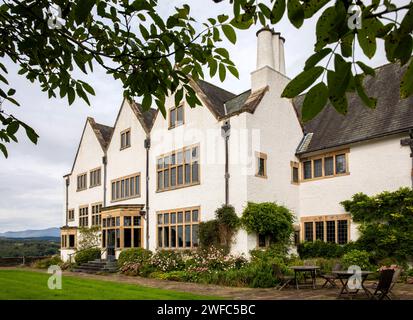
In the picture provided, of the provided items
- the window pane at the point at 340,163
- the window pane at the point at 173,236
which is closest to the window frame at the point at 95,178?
the window pane at the point at 173,236

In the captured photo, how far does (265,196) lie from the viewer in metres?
20.2

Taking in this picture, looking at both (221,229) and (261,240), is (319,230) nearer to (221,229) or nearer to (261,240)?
(261,240)

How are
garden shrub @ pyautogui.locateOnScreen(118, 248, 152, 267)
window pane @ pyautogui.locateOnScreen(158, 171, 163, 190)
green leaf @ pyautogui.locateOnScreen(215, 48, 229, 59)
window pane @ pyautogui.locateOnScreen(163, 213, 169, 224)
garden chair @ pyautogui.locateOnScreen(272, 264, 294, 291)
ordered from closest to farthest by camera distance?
1. green leaf @ pyautogui.locateOnScreen(215, 48, 229, 59)
2. garden chair @ pyautogui.locateOnScreen(272, 264, 294, 291)
3. garden shrub @ pyautogui.locateOnScreen(118, 248, 152, 267)
4. window pane @ pyautogui.locateOnScreen(163, 213, 169, 224)
5. window pane @ pyautogui.locateOnScreen(158, 171, 163, 190)

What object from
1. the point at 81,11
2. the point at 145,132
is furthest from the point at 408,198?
the point at 81,11

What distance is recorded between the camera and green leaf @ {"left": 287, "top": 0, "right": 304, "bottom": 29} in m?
2.08

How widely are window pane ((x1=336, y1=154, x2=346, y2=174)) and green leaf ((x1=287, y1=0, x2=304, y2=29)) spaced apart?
1948cm

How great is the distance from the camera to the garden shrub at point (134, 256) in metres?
22.1

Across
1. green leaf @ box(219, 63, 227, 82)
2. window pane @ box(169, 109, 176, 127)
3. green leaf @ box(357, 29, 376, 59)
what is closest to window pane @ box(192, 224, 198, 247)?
window pane @ box(169, 109, 176, 127)

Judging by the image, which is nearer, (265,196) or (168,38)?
(168,38)

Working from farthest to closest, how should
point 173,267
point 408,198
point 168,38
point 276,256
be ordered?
1. point 173,267
2. point 276,256
3. point 408,198
4. point 168,38

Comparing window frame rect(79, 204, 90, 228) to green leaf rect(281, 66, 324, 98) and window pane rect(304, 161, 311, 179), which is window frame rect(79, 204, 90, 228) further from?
green leaf rect(281, 66, 324, 98)

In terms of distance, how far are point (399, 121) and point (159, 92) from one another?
56.8ft
